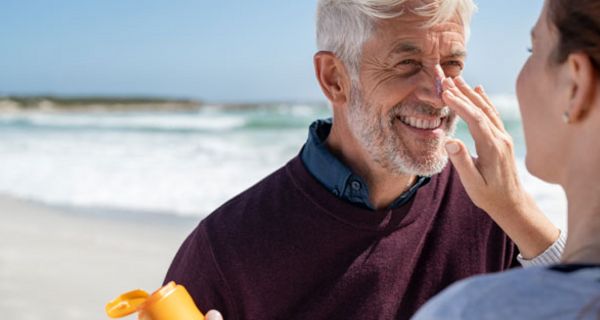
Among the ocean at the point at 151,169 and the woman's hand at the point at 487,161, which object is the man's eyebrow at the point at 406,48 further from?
the ocean at the point at 151,169

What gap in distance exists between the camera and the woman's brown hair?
100 cm

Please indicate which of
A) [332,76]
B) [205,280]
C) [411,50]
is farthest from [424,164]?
[205,280]

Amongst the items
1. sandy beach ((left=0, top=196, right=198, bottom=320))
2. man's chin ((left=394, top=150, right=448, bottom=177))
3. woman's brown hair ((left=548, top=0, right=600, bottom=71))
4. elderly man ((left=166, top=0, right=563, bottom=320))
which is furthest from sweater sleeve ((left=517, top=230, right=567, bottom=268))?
sandy beach ((left=0, top=196, right=198, bottom=320))

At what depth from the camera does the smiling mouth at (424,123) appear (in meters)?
2.28

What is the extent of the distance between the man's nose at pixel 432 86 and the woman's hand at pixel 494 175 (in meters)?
0.17

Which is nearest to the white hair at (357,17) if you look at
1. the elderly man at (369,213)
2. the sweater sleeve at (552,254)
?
the elderly man at (369,213)

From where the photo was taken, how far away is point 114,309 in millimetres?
1632

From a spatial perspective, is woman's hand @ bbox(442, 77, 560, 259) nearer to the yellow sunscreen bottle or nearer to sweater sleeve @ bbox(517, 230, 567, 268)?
sweater sleeve @ bbox(517, 230, 567, 268)

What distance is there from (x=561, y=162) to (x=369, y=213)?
3.66 feet

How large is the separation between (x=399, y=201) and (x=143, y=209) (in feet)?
20.5

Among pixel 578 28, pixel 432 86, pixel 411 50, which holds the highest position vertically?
pixel 578 28

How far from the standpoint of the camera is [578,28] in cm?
103

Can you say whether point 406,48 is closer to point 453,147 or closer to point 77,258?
point 453,147

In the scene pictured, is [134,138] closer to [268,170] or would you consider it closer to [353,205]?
[268,170]
